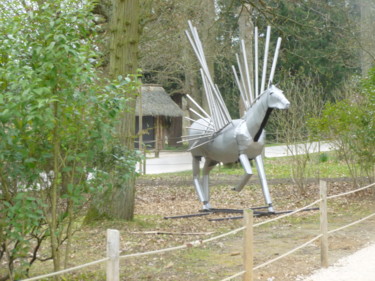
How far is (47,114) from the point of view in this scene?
5027mm

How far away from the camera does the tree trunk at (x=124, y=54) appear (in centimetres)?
1045

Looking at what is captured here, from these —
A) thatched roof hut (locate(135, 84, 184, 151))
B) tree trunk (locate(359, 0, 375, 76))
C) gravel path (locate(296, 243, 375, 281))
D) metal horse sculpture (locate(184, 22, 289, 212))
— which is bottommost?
gravel path (locate(296, 243, 375, 281))

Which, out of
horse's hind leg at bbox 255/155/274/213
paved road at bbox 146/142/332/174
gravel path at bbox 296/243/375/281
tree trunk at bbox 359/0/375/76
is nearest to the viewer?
gravel path at bbox 296/243/375/281

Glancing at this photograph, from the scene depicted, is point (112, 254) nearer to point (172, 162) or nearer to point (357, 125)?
point (357, 125)

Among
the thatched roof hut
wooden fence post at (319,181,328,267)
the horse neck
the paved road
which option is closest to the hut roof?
the thatched roof hut

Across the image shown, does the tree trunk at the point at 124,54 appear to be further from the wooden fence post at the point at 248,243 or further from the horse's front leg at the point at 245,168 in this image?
the wooden fence post at the point at 248,243

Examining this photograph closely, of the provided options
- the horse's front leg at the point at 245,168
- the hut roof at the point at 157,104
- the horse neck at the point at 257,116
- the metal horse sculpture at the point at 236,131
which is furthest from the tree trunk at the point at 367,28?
the horse's front leg at the point at 245,168

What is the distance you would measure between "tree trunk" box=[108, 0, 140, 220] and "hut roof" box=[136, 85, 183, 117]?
2304 centimetres

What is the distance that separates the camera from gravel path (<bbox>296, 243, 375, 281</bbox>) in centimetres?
684

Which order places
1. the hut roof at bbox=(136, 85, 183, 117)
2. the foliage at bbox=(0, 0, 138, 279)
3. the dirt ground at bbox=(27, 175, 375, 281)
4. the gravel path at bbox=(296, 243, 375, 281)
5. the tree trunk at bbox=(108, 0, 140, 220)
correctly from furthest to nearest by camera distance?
the hut roof at bbox=(136, 85, 183, 117)
the tree trunk at bbox=(108, 0, 140, 220)
the dirt ground at bbox=(27, 175, 375, 281)
the gravel path at bbox=(296, 243, 375, 281)
the foliage at bbox=(0, 0, 138, 279)

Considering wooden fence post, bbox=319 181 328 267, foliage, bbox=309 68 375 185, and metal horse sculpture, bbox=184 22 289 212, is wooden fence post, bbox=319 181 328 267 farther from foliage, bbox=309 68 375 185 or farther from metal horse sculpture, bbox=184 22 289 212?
foliage, bbox=309 68 375 185

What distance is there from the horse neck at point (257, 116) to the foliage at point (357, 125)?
10.9 feet

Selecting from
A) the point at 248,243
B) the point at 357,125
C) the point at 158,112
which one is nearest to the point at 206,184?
the point at 357,125

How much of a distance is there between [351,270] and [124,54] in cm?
535
